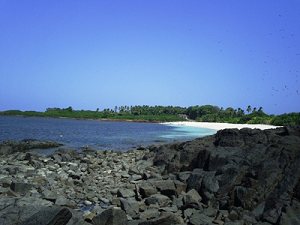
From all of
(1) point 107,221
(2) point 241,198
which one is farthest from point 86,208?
(2) point 241,198

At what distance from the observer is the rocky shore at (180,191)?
394 inches

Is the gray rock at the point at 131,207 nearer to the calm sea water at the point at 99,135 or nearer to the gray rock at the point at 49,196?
the gray rock at the point at 49,196

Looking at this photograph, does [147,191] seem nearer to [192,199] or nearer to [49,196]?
[192,199]

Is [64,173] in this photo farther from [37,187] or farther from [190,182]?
[190,182]

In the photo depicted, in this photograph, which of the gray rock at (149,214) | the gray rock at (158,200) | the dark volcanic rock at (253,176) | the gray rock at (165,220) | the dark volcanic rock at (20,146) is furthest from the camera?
the dark volcanic rock at (20,146)

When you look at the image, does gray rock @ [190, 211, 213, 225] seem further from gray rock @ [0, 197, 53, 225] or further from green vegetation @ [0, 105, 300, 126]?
green vegetation @ [0, 105, 300, 126]

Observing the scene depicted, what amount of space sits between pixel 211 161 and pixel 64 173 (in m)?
8.12

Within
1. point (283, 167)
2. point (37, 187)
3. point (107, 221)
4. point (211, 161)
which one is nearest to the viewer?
point (107, 221)

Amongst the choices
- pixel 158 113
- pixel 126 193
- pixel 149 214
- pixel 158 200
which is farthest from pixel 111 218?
pixel 158 113

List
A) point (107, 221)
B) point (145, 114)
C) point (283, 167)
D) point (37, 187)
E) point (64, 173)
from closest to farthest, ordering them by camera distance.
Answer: point (107, 221) → point (283, 167) → point (37, 187) → point (64, 173) → point (145, 114)

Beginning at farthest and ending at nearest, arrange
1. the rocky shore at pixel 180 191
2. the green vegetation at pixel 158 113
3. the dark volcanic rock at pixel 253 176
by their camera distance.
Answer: the green vegetation at pixel 158 113
the dark volcanic rock at pixel 253 176
the rocky shore at pixel 180 191

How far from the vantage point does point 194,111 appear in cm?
16788

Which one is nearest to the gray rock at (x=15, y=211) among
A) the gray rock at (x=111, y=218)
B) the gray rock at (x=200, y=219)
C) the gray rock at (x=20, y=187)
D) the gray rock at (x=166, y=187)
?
the gray rock at (x=111, y=218)

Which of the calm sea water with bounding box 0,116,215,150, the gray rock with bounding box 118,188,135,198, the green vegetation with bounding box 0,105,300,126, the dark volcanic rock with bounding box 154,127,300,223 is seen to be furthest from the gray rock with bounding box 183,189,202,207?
the green vegetation with bounding box 0,105,300,126
